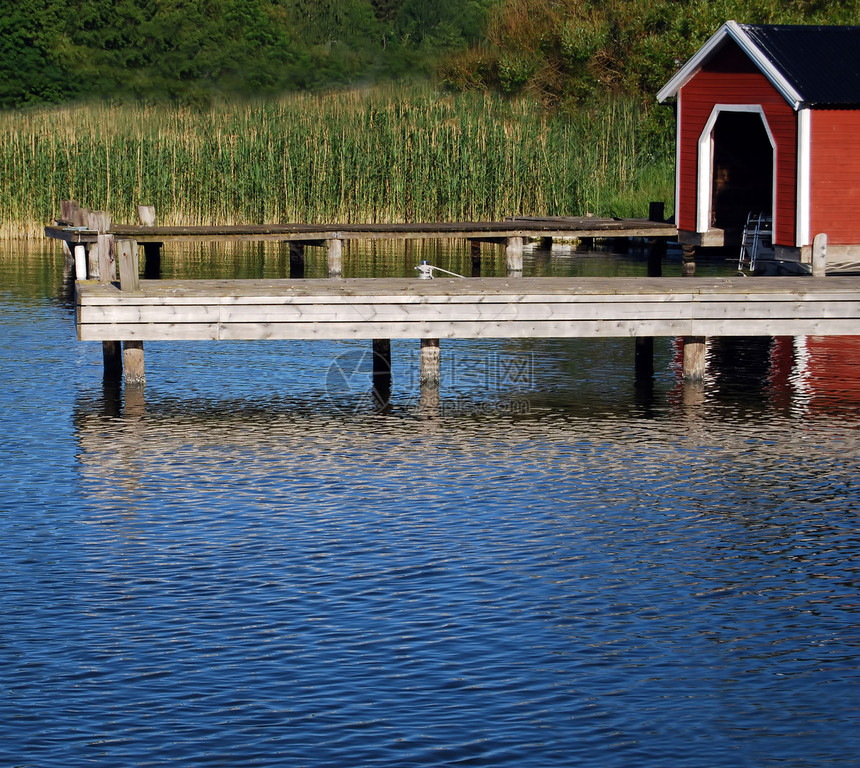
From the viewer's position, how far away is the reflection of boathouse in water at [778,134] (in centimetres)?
2512

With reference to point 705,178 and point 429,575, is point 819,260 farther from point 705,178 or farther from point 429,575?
point 429,575

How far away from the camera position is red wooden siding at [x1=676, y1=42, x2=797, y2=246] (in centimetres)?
2556

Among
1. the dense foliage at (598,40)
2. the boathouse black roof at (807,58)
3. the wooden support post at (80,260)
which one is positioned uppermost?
the dense foliage at (598,40)

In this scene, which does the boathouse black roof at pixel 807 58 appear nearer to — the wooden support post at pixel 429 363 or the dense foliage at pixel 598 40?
the wooden support post at pixel 429 363

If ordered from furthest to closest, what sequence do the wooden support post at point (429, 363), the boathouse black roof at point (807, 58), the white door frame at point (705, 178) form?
the white door frame at point (705, 178), the boathouse black roof at point (807, 58), the wooden support post at point (429, 363)

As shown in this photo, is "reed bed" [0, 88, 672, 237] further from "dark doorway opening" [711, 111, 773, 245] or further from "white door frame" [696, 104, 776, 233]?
"white door frame" [696, 104, 776, 233]

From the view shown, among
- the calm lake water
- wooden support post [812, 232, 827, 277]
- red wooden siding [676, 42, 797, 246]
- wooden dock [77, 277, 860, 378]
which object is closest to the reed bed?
red wooden siding [676, 42, 797, 246]

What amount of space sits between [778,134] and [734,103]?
206 cm

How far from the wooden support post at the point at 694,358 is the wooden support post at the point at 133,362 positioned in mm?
6534

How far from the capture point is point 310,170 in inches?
1448

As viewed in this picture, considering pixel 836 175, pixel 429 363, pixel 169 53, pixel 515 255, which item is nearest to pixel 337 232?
pixel 515 255

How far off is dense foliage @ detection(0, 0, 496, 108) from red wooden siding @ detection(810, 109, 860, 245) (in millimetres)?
35918

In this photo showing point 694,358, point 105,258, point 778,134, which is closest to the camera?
point 694,358

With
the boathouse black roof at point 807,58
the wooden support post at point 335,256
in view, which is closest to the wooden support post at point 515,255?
the wooden support post at point 335,256
